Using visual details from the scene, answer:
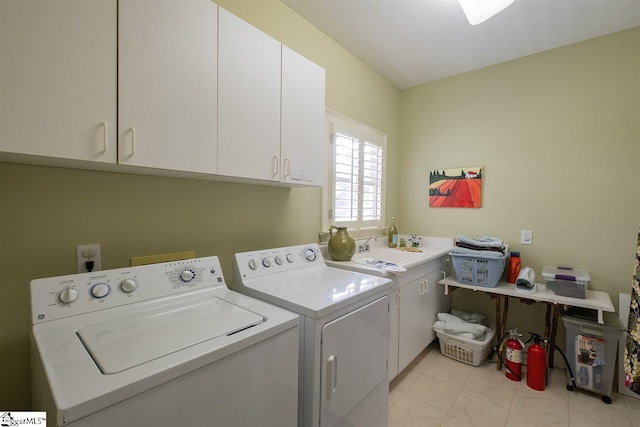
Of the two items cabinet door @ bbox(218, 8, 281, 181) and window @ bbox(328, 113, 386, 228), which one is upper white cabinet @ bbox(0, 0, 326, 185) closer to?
cabinet door @ bbox(218, 8, 281, 181)

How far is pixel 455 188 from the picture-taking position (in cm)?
292

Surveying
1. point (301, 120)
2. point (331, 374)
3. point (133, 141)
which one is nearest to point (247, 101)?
point (301, 120)

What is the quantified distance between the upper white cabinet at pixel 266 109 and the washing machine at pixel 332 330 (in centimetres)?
50

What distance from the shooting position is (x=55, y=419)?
22.0 inches

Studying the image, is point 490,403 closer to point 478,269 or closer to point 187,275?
point 478,269

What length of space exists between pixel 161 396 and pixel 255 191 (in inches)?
50.2

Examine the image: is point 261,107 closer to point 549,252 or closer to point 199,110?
A: point 199,110

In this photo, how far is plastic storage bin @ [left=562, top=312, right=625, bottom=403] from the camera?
6.29ft

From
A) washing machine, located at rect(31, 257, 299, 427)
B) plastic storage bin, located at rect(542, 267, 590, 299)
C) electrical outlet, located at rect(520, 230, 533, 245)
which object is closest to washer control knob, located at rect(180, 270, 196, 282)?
washing machine, located at rect(31, 257, 299, 427)

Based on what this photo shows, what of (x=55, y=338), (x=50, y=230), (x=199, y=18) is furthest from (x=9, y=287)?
(x=199, y=18)

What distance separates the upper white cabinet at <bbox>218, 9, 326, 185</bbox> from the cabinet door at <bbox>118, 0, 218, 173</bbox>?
0.07 m

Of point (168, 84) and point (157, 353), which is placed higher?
point (168, 84)

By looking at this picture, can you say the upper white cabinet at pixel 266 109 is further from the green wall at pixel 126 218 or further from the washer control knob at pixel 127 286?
the washer control knob at pixel 127 286

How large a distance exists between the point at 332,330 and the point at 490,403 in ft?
5.22
